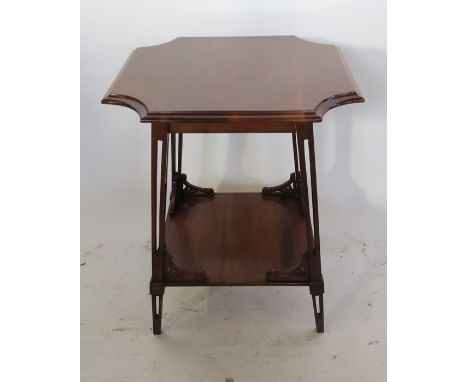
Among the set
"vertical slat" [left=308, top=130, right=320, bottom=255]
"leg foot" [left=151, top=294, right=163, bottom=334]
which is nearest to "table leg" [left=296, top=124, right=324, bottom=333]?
"vertical slat" [left=308, top=130, right=320, bottom=255]

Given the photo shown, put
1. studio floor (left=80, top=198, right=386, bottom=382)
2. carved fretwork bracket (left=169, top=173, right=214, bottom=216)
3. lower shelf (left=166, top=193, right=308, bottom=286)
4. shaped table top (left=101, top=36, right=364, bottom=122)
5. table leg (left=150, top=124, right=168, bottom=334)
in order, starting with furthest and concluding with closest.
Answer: carved fretwork bracket (left=169, top=173, right=214, bottom=216)
lower shelf (left=166, top=193, right=308, bottom=286)
studio floor (left=80, top=198, right=386, bottom=382)
table leg (left=150, top=124, right=168, bottom=334)
shaped table top (left=101, top=36, right=364, bottom=122)

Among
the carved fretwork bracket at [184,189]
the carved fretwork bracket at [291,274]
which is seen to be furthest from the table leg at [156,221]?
the carved fretwork bracket at [184,189]

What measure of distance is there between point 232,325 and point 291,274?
0.85ft

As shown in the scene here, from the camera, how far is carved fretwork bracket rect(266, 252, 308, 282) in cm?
185

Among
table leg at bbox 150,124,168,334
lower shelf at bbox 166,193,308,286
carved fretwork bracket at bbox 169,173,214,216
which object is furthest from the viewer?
carved fretwork bracket at bbox 169,173,214,216

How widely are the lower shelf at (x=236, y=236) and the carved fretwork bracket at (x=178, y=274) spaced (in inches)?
1.0

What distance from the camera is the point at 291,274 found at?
1.85 meters

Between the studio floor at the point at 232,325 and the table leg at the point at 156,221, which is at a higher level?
the table leg at the point at 156,221

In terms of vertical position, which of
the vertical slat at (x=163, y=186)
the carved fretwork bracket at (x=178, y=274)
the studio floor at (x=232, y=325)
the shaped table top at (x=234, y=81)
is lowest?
the studio floor at (x=232, y=325)

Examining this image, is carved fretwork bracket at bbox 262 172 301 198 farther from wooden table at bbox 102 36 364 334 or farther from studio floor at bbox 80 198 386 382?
studio floor at bbox 80 198 386 382

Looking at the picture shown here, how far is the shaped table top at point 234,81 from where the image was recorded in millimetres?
1580

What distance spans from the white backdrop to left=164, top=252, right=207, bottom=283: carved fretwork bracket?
0.62ft

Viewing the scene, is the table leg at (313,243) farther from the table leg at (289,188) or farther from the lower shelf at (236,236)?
the table leg at (289,188)

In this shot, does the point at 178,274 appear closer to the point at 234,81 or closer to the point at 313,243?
the point at 313,243
